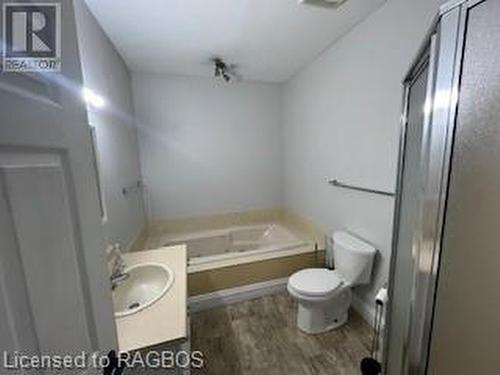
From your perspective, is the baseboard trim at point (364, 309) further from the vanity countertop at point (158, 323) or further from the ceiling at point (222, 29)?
the ceiling at point (222, 29)

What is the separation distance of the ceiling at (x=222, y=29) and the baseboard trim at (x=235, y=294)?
7.22 feet

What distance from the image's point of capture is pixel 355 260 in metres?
1.88

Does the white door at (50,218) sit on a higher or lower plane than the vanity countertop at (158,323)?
higher

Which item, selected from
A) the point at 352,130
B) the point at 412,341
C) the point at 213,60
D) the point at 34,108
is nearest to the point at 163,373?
the point at 412,341

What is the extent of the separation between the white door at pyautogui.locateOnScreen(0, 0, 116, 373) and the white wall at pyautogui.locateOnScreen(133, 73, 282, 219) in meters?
2.37

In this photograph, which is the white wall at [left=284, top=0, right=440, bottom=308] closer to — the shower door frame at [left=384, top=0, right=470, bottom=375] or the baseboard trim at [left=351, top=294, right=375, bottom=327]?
the baseboard trim at [left=351, top=294, right=375, bottom=327]

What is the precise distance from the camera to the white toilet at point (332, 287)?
181cm

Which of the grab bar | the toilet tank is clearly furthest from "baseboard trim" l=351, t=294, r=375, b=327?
the grab bar

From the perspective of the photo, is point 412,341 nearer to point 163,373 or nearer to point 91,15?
point 163,373

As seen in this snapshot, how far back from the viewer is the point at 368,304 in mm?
2004

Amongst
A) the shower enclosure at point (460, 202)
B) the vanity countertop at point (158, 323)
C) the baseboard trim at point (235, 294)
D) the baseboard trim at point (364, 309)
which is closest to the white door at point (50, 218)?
the vanity countertop at point (158, 323)

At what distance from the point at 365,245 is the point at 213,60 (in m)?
2.23

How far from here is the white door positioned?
42cm

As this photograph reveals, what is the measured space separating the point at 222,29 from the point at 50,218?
1.92m
